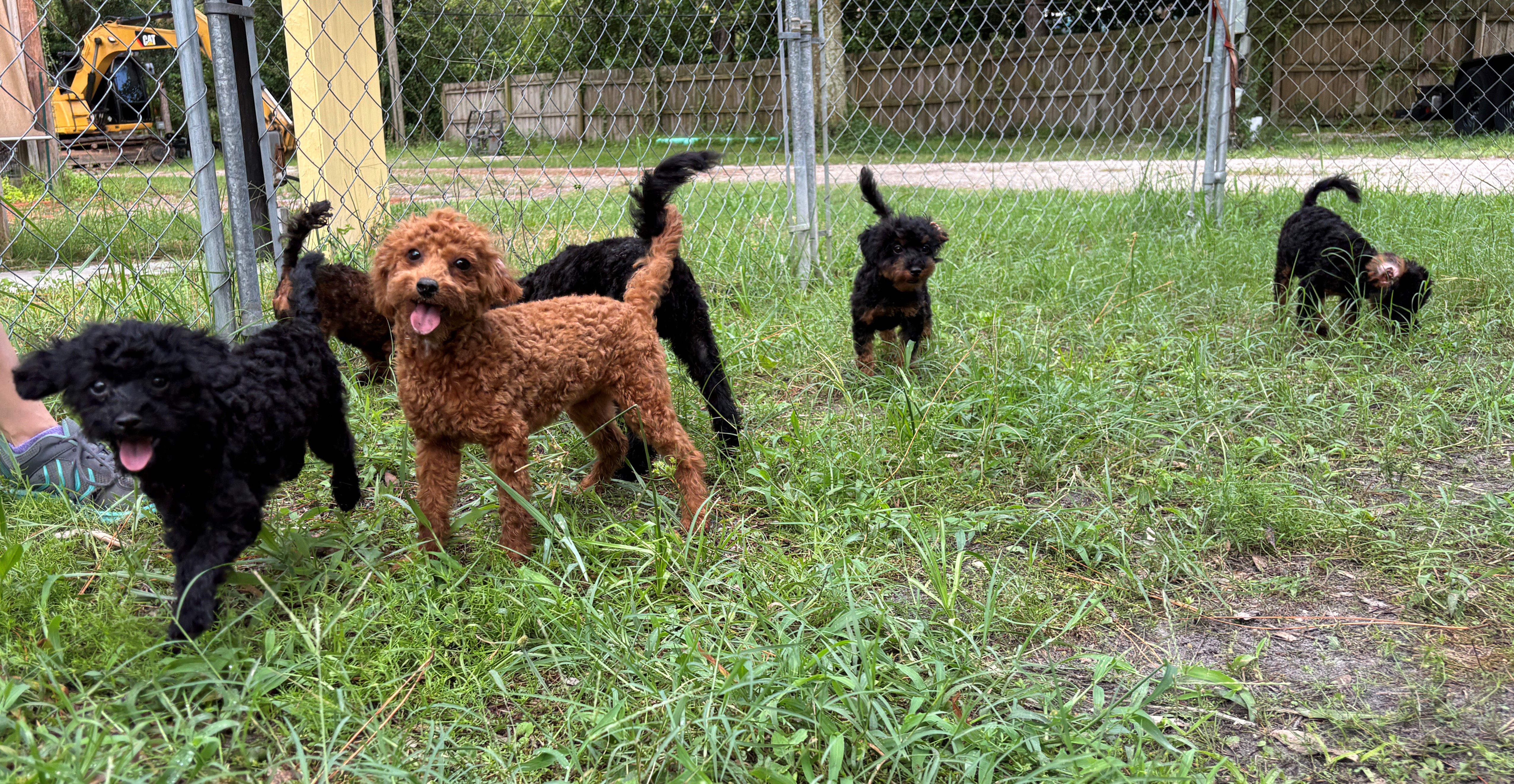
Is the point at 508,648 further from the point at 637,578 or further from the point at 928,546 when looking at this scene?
the point at 928,546

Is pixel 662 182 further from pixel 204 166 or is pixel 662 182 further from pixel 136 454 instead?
pixel 204 166

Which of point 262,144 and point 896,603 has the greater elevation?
point 262,144

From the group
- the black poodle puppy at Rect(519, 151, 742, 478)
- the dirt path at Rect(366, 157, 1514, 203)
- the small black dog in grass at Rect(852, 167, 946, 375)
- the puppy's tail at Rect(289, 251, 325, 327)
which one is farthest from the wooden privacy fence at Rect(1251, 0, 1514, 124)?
the puppy's tail at Rect(289, 251, 325, 327)

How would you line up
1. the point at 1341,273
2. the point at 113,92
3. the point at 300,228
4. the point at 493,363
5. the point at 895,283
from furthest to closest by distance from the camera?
1. the point at 113,92
2. the point at 1341,273
3. the point at 895,283
4. the point at 300,228
5. the point at 493,363

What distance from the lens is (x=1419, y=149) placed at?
452 inches

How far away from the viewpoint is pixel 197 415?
2145 mm

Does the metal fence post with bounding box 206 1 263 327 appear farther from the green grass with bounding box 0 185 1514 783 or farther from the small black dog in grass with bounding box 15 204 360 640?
the small black dog in grass with bounding box 15 204 360 640

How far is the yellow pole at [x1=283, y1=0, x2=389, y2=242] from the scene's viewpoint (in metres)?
4.74

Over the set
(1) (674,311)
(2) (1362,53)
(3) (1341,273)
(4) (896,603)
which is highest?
(2) (1362,53)

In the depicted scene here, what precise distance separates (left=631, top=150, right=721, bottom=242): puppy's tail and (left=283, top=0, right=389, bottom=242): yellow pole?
2.06m

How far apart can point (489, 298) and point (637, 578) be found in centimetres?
83

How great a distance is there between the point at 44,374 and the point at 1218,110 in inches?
264

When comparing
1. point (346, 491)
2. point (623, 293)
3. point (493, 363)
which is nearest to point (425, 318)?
point (493, 363)

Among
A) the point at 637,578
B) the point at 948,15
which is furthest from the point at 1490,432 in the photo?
the point at 948,15
